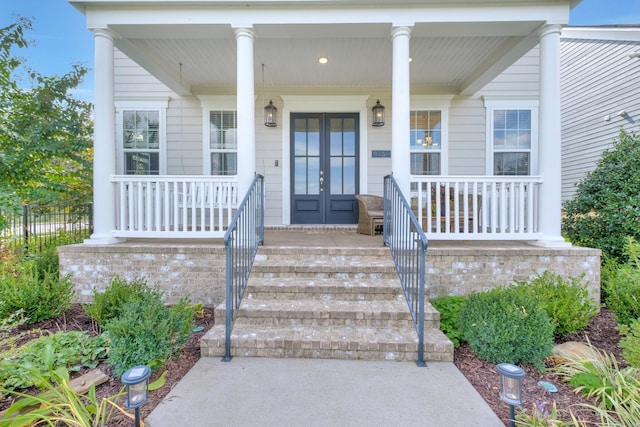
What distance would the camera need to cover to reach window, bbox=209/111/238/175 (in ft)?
19.9

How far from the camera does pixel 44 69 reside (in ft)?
16.0

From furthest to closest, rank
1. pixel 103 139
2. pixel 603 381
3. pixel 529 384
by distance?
1. pixel 103 139
2. pixel 529 384
3. pixel 603 381

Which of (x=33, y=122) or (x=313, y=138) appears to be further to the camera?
(x=313, y=138)

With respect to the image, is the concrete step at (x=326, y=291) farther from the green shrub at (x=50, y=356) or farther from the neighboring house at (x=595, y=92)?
the neighboring house at (x=595, y=92)

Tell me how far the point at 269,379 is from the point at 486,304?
1.80 metres

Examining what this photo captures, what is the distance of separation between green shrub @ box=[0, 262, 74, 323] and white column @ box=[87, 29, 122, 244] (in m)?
0.75

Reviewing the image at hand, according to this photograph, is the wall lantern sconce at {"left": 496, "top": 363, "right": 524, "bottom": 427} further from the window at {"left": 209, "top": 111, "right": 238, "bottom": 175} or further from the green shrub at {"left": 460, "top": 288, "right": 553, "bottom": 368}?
the window at {"left": 209, "top": 111, "right": 238, "bottom": 175}

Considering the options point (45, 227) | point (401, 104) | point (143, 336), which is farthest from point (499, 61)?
point (45, 227)

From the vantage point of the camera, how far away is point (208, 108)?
604 centimetres

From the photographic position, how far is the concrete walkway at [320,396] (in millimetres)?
1815

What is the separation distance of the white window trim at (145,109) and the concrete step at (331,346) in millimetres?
4485

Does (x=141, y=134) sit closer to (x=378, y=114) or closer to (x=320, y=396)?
(x=378, y=114)

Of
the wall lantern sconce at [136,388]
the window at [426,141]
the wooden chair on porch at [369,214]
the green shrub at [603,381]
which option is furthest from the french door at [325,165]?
the wall lantern sconce at [136,388]

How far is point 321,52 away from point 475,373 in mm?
4372
